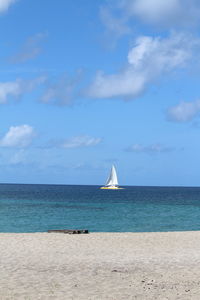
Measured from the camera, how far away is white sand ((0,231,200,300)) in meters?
12.8

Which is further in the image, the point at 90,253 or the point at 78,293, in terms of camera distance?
the point at 90,253

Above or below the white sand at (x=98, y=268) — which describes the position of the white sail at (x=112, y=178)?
above

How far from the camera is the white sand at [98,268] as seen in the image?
41.9 ft

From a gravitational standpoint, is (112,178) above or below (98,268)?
above

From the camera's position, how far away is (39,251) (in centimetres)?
2136

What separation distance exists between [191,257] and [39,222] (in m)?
30.4

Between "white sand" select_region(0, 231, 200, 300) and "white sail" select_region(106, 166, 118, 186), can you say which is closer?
"white sand" select_region(0, 231, 200, 300)

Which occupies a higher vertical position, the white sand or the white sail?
the white sail

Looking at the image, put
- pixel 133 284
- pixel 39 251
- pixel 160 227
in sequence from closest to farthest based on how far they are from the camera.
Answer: pixel 133 284 → pixel 39 251 → pixel 160 227

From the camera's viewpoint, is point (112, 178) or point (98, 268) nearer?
point (98, 268)

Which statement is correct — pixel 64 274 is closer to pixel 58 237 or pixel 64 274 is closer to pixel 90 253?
pixel 90 253

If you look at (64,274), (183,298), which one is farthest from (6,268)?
(183,298)

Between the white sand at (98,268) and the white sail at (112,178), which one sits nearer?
the white sand at (98,268)

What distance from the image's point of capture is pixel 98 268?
1664 cm
